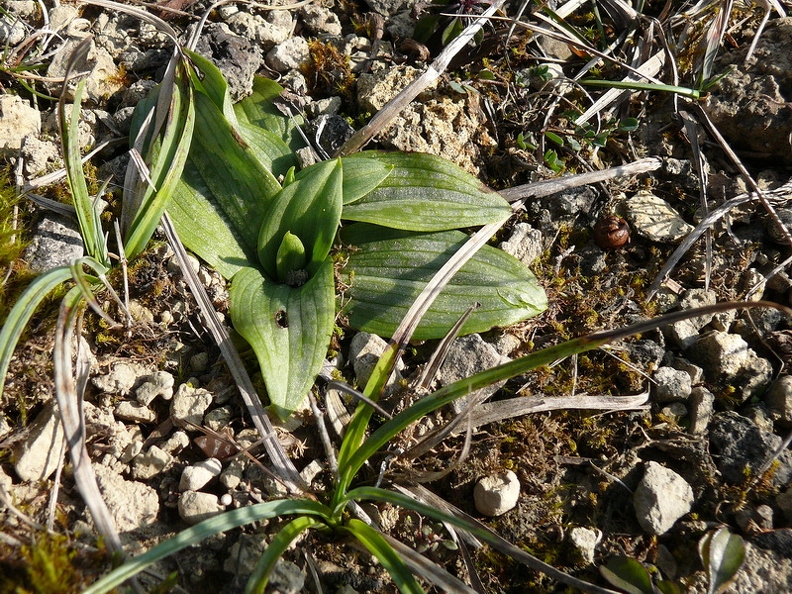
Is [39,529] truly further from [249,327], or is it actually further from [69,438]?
[249,327]

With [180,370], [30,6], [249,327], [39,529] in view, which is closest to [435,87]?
[249,327]

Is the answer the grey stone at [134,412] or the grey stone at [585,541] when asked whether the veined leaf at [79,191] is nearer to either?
the grey stone at [134,412]

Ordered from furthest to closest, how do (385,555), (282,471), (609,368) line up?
(609,368), (282,471), (385,555)

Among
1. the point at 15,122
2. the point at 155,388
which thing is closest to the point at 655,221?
the point at 155,388

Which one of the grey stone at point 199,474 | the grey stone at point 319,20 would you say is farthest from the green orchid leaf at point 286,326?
the grey stone at point 319,20

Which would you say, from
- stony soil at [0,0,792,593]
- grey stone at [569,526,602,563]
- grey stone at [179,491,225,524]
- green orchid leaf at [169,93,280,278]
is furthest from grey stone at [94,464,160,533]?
grey stone at [569,526,602,563]

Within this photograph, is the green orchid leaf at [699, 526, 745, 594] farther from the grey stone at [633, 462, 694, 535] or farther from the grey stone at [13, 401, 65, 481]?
the grey stone at [13, 401, 65, 481]

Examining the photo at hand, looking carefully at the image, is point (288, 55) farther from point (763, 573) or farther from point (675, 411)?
point (763, 573)
